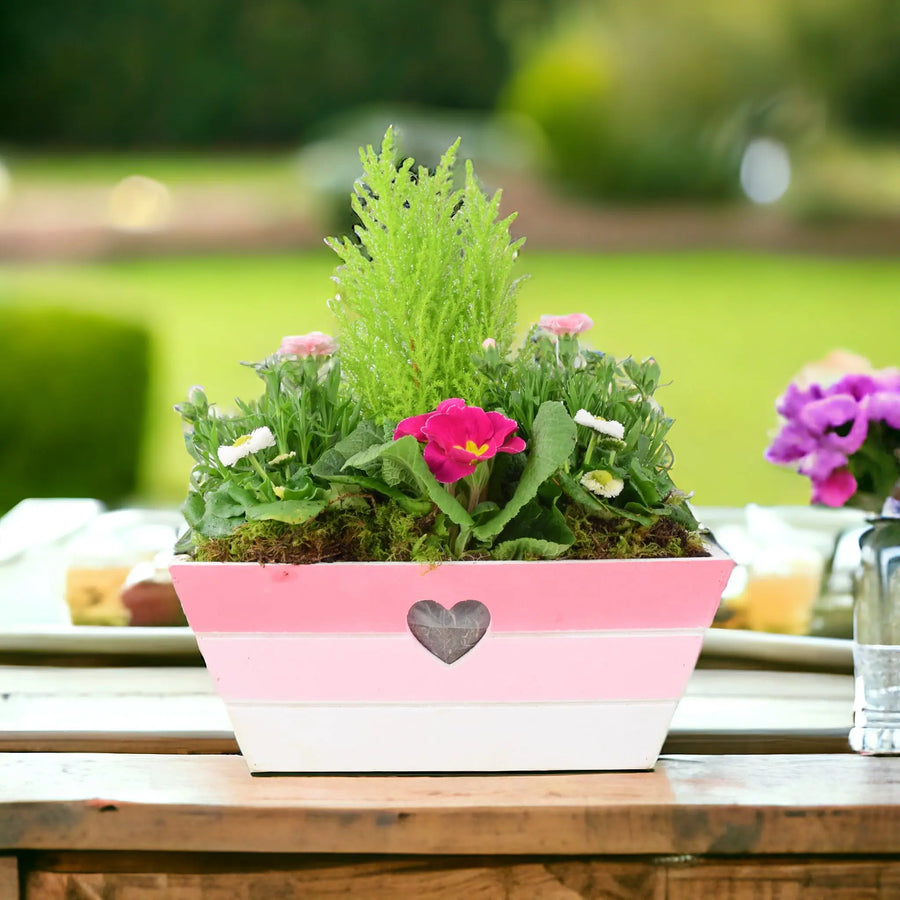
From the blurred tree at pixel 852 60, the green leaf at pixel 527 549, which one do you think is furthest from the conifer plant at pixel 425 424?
the blurred tree at pixel 852 60

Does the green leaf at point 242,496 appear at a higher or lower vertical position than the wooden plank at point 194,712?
higher

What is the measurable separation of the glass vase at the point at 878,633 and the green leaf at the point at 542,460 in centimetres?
26

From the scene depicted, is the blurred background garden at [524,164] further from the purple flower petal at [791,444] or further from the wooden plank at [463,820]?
the wooden plank at [463,820]

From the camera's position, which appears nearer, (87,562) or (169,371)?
(87,562)

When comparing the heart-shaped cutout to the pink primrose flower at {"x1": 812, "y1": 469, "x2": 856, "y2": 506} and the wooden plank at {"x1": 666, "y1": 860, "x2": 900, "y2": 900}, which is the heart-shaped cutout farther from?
the pink primrose flower at {"x1": 812, "y1": 469, "x2": 856, "y2": 506}

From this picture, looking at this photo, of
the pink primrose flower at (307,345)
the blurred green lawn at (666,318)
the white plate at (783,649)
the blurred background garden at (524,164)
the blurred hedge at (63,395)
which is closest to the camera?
the pink primrose flower at (307,345)

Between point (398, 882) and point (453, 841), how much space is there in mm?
41

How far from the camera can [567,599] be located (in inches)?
25.5

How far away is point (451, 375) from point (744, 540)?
521mm

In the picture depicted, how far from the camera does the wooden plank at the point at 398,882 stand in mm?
621

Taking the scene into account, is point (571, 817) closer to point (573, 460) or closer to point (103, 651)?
point (573, 460)

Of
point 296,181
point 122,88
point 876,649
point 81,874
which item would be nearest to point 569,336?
point 876,649

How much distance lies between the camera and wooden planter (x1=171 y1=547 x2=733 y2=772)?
2.11 feet

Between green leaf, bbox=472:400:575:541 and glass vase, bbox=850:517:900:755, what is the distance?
263 millimetres
